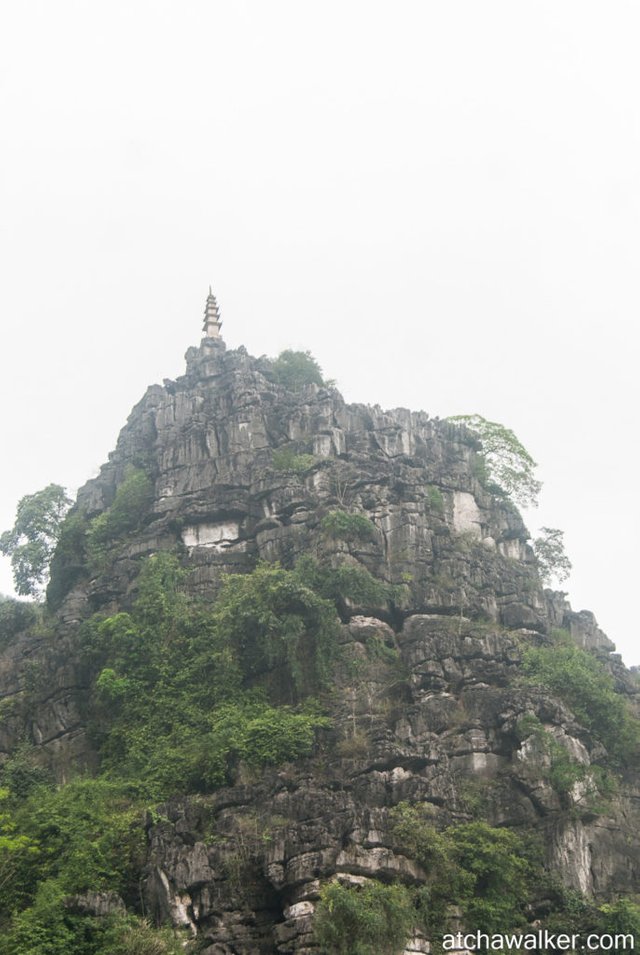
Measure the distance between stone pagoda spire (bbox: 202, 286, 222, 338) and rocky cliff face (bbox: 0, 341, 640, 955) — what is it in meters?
7.02

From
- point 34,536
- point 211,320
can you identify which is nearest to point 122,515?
point 34,536

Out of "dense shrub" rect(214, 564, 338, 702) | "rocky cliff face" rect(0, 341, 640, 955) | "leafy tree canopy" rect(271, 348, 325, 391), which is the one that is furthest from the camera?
"leafy tree canopy" rect(271, 348, 325, 391)

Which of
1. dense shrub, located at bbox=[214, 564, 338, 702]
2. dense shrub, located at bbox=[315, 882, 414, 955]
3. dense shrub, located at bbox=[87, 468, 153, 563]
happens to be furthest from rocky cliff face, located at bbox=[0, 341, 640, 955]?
dense shrub, located at bbox=[315, 882, 414, 955]

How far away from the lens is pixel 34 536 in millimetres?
72688

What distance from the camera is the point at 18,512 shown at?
73000mm

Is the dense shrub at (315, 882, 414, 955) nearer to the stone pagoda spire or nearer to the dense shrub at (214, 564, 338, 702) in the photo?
the dense shrub at (214, 564, 338, 702)

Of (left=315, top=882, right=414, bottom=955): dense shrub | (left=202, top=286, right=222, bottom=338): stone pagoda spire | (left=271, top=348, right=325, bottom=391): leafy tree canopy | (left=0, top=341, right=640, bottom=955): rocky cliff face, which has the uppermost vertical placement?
(left=202, top=286, right=222, bottom=338): stone pagoda spire

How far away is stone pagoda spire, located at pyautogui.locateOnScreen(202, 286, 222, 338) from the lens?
82.3 meters

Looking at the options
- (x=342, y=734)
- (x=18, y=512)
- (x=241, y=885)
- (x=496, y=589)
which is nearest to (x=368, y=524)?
(x=496, y=589)

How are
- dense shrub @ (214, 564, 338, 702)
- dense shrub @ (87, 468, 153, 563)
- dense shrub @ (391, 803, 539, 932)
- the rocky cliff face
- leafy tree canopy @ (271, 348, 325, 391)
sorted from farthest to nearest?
leafy tree canopy @ (271, 348, 325, 391) < dense shrub @ (87, 468, 153, 563) < dense shrub @ (214, 564, 338, 702) < the rocky cliff face < dense shrub @ (391, 803, 539, 932)

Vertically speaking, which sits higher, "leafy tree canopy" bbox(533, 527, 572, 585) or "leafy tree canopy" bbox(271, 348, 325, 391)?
"leafy tree canopy" bbox(271, 348, 325, 391)

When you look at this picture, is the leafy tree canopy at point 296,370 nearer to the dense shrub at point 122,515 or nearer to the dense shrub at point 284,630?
the dense shrub at point 122,515

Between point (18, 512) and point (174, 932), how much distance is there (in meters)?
38.9

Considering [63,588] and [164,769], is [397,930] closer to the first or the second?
[164,769]
